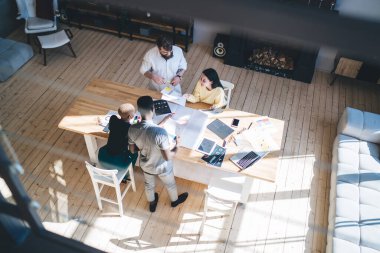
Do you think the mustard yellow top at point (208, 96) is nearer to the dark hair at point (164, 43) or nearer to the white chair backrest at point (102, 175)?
the dark hair at point (164, 43)

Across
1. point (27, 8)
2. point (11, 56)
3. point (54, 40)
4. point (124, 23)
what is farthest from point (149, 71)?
point (27, 8)

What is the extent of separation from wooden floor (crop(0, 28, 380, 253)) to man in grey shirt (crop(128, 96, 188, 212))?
0.63 m

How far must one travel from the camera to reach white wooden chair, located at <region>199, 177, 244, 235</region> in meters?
3.51

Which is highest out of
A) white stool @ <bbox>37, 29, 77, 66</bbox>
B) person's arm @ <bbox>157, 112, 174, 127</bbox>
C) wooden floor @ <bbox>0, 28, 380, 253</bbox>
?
person's arm @ <bbox>157, 112, 174, 127</bbox>

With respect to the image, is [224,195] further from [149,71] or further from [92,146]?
[149,71]

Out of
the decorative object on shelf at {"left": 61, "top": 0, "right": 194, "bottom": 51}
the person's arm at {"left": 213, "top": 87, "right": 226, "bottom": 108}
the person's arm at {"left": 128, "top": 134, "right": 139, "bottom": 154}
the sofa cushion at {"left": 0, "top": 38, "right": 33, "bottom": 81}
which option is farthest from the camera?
the decorative object on shelf at {"left": 61, "top": 0, "right": 194, "bottom": 51}

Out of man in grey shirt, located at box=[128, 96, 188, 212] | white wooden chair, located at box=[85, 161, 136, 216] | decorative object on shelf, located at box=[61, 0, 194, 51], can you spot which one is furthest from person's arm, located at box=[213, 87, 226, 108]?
decorative object on shelf, located at box=[61, 0, 194, 51]

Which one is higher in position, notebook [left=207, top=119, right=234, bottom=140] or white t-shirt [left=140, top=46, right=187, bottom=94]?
white t-shirt [left=140, top=46, right=187, bottom=94]

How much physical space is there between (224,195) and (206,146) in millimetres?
542

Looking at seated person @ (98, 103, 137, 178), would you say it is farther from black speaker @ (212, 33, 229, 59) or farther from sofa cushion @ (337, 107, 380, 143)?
black speaker @ (212, 33, 229, 59)

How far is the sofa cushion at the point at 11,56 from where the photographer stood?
562cm

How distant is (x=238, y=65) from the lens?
20.2ft

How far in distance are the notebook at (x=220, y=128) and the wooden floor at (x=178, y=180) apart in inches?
34.5

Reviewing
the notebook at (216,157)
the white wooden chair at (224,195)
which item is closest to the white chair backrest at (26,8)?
the notebook at (216,157)
